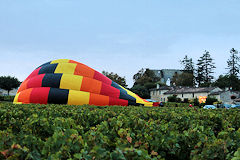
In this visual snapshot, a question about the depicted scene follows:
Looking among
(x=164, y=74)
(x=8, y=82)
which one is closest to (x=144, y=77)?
(x=164, y=74)

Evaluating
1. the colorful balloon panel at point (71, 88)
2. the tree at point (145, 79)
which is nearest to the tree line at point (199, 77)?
the tree at point (145, 79)

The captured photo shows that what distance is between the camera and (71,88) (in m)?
13.2

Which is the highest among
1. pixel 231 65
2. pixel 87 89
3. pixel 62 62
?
pixel 231 65

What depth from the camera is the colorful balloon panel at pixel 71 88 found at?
42.4ft

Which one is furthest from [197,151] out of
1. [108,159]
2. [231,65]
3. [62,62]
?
[231,65]

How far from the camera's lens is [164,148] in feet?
10.2

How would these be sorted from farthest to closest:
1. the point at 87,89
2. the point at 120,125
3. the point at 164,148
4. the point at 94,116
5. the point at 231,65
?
the point at 231,65 → the point at 87,89 → the point at 94,116 → the point at 120,125 → the point at 164,148

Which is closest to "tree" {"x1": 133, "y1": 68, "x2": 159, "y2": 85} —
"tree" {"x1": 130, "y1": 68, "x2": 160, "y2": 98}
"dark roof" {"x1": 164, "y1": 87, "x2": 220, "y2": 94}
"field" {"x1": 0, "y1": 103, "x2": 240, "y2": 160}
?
"tree" {"x1": 130, "y1": 68, "x2": 160, "y2": 98}

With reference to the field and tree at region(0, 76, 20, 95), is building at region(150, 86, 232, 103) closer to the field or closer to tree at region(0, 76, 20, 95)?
tree at region(0, 76, 20, 95)

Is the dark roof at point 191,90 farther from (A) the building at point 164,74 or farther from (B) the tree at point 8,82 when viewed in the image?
(B) the tree at point 8,82

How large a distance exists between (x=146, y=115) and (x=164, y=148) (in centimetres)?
327

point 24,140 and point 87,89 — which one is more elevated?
point 87,89

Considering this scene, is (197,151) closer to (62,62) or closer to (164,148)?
(164,148)

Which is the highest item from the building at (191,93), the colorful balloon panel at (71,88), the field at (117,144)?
the building at (191,93)
